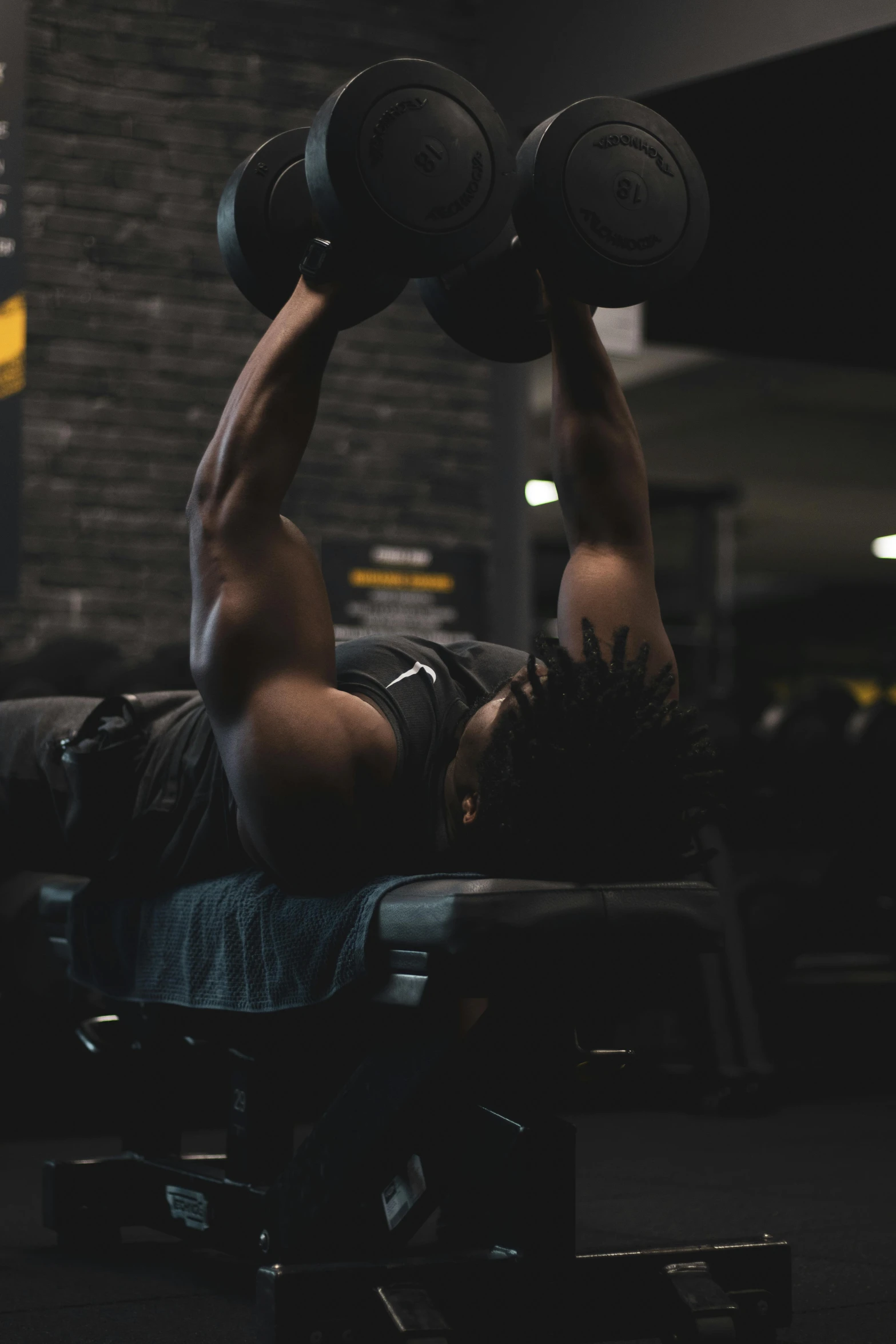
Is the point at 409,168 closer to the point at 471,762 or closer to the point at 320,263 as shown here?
the point at 320,263

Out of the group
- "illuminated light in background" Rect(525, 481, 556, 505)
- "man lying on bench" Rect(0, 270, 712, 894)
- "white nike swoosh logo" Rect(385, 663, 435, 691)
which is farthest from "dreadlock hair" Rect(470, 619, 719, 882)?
"illuminated light in background" Rect(525, 481, 556, 505)

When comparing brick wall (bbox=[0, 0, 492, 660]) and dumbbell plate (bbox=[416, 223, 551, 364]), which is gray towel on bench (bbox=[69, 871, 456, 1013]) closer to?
dumbbell plate (bbox=[416, 223, 551, 364])

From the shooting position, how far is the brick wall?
3932mm

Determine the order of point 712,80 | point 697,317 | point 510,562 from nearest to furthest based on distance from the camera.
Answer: point 712,80 < point 510,562 < point 697,317

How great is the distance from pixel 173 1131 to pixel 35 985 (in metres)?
0.93

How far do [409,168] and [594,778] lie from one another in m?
0.65

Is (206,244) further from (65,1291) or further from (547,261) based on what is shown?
(65,1291)

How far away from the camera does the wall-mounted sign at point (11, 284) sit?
3.73 metres

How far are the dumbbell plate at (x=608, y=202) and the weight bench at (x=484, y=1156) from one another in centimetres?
67

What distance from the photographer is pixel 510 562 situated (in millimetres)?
4465

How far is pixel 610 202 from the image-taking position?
5.62 ft

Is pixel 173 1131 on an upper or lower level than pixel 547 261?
lower

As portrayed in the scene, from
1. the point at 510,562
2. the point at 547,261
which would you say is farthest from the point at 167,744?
the point at 510,562

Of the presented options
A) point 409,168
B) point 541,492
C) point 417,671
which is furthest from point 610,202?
point 541,492
